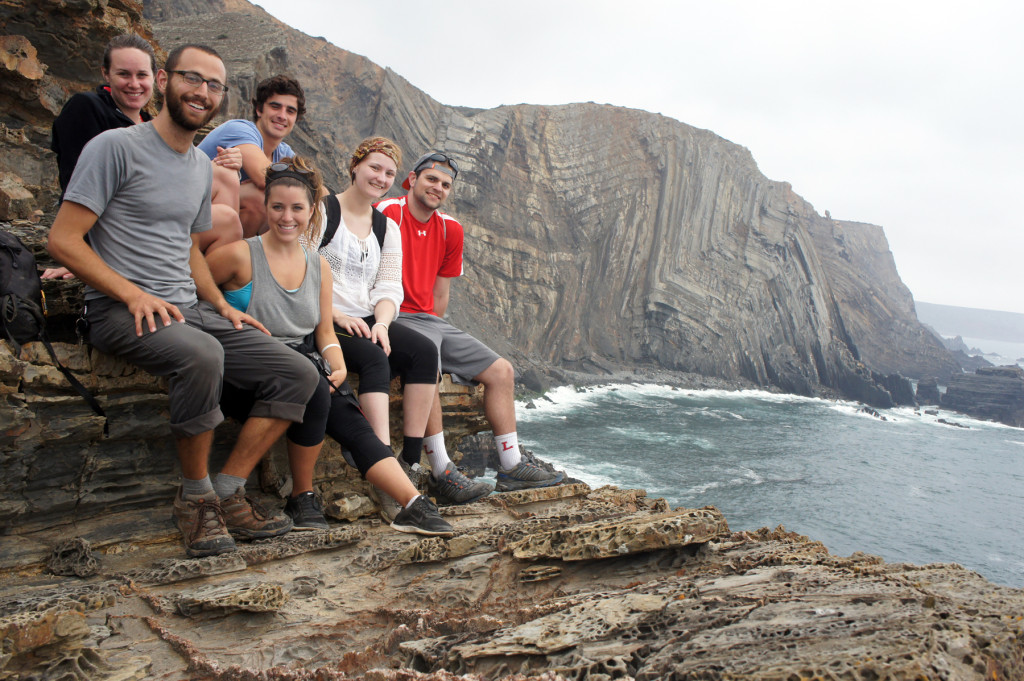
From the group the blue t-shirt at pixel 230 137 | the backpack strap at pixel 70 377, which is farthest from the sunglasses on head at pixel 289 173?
the backpack strap at pixel 70 377

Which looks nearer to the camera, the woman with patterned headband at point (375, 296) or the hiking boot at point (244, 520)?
the hiking boot at point (244, 520)

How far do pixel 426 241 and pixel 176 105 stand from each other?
2.25 m

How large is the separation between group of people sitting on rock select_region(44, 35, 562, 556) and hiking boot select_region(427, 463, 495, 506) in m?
0.02

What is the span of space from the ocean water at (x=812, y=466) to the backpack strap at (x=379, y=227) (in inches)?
888

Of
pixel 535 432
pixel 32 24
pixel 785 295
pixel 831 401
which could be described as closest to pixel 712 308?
pixel 785 295

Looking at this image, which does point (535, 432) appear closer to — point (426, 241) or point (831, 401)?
point (426, 241)

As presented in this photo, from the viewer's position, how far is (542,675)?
7.10 feet

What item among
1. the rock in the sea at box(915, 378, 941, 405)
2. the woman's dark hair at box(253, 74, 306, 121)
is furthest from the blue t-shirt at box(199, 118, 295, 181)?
the rock in the sea at box(915, 378, 941, 405)

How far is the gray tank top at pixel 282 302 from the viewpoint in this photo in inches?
157

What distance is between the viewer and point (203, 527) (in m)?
3.59

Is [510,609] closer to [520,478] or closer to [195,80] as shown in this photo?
[520,478]

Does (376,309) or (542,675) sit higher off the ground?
(376,309)

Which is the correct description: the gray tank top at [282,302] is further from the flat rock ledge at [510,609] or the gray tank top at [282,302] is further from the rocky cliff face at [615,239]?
the rocky cliff face at [615,239]

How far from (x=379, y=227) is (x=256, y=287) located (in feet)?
3.92
